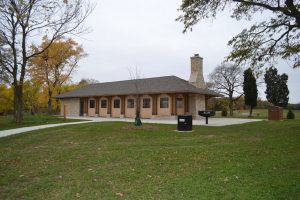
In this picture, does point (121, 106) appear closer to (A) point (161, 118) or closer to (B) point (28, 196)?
(A) point (161, 118)

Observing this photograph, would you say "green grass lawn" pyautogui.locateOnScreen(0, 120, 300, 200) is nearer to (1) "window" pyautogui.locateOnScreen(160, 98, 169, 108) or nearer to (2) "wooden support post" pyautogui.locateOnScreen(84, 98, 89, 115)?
(1) "window" pyautogui.locateOnScreen(160, 98, 169, 108)

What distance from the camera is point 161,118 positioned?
98.5ft

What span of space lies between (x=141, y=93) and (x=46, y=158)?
21.0 meters

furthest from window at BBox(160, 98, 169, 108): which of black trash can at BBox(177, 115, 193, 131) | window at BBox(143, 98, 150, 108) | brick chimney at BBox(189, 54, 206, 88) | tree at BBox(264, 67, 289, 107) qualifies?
tree at BBox(264, 67, 289, 107)

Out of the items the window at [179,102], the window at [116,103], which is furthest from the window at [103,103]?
the window at [179,102]

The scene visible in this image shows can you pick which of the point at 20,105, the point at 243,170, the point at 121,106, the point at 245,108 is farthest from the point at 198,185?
the point at 245,108

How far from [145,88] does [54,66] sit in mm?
20986

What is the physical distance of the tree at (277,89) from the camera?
5325 cm

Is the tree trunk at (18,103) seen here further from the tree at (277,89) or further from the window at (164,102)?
the tree at (277,89)

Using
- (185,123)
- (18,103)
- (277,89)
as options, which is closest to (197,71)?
(185,123)

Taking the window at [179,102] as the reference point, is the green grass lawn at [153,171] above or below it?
below

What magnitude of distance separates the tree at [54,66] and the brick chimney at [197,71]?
2084 cm

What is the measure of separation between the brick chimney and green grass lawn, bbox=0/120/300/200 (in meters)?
18.9

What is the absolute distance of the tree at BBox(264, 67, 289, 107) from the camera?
53.2m
